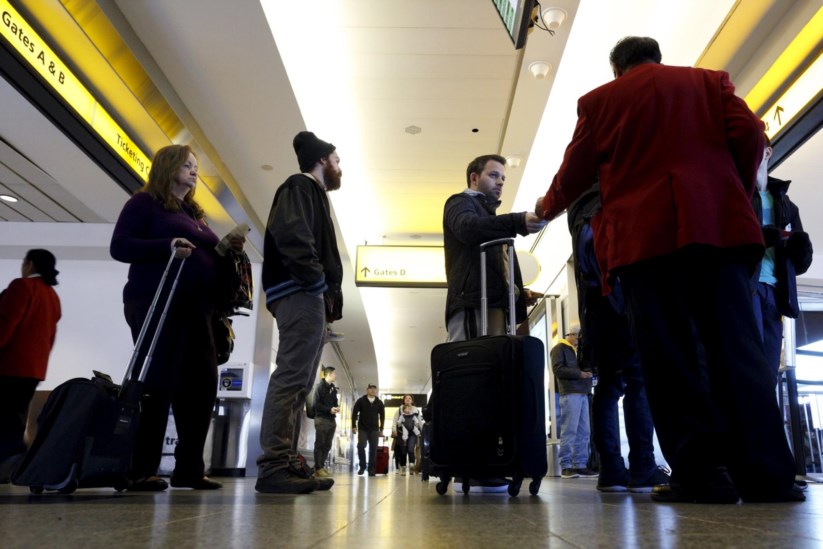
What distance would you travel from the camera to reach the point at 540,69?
17.8 ft

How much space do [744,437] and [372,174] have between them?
672cm

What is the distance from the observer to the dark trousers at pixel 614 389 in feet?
9.02

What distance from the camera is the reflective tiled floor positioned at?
982 mm

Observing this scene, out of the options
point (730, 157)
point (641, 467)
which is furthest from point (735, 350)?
point (641, 467)

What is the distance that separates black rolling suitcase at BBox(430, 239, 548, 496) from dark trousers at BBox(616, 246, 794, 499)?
0.57 meters

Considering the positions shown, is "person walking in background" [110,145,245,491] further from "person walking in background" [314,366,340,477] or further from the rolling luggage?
the rolling luggage

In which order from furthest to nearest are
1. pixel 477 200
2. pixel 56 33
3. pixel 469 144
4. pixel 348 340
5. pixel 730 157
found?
1. pixel 348 340
2. pixel 469 144
3. pixel 56 33
4. pixel 477 200
5. pixel 730 157

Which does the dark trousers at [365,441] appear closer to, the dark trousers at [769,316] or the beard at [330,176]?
the beard at [330,176]

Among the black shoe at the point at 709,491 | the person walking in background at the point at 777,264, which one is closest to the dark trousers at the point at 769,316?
the person walking in background at the point at 777,264

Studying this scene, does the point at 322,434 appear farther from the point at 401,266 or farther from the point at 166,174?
the point at 166,174

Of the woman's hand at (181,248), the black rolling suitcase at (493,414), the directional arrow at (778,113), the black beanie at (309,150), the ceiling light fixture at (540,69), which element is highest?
the ceiling light fixture at (540,69)

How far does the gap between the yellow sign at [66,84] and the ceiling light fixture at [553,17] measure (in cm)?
359

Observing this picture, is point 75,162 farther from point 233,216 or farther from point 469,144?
point 469,144

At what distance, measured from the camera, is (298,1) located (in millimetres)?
5004
